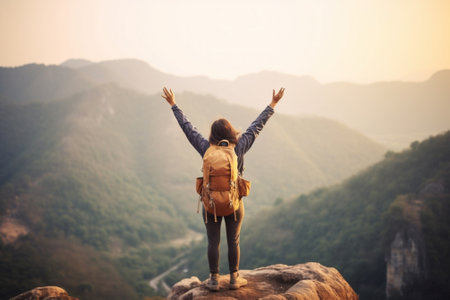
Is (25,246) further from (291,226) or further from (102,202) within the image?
(291,226)

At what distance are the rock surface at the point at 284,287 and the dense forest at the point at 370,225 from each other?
27.2 metres

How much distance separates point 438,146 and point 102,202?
224ft

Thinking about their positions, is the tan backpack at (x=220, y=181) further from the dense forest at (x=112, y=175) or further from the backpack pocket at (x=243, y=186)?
the dense forest at (x=112, y=175)

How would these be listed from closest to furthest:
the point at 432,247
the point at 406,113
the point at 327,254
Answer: the point at 432,247 < the point at 327,254 < the point at 406,113

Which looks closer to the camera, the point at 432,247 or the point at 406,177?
the point at 432,247

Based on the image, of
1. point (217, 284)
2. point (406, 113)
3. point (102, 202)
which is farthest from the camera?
point (406, 113)

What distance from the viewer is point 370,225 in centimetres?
3641

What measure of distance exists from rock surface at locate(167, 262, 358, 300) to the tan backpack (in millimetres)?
1475

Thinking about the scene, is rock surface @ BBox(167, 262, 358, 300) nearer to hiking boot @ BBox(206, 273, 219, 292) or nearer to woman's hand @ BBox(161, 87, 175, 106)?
hiking boot @ BBox(206, 273, 219, 292)

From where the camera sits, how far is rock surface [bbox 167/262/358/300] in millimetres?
4887

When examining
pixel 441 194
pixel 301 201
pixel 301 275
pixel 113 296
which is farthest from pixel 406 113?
pixel 301 275

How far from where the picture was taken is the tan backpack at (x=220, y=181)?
445cm

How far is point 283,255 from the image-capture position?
139ft

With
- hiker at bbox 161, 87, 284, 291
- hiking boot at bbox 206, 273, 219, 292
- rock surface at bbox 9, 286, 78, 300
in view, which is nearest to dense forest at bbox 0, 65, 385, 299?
rock surface at bbox 9, 286, 78, 300
